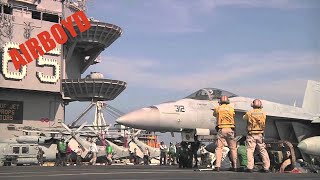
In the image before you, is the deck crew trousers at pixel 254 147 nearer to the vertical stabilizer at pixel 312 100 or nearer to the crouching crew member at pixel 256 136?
the crouching crew member at pixel 256 136

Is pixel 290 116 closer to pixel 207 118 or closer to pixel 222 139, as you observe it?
pixel 207 118

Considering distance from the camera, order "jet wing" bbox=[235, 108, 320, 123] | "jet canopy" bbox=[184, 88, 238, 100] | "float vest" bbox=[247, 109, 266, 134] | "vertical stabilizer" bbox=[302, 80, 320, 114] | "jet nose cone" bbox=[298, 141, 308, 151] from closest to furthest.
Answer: "float vest" bbox=[247, 109, 266, 134], "jet nose cone" bbox=[298, 141, 308, 151], "jet canopy" bbox=[184, 88, 238, 100], "jet wing" bbox=[235, 108, 320, 123], "vertical stabilizer" bbox=[302, 80, 320, 114]

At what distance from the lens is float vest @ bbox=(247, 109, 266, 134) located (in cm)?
1104

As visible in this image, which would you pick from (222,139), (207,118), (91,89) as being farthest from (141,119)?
(91,89)

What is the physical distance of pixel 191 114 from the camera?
51.9 feet

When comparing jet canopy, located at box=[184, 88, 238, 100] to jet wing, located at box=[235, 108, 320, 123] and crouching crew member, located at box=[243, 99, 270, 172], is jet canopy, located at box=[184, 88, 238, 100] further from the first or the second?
crouching crew member, located at box=[243, 99, 270, 172]

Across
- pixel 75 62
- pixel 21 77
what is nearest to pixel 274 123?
pixel 21 77

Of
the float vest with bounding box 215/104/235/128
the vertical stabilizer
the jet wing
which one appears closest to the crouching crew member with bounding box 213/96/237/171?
the float vest with bounding box 215/104/235/128

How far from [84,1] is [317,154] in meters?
75.0

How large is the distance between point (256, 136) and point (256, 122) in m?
0.37

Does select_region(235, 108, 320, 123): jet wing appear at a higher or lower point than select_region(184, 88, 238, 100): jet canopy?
lower

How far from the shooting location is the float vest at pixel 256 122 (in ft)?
36.2

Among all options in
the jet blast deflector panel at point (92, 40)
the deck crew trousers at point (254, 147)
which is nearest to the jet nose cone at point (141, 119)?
the deck crew trousers at point (254, 147)

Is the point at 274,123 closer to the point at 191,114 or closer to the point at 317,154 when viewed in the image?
the point at 317,154
